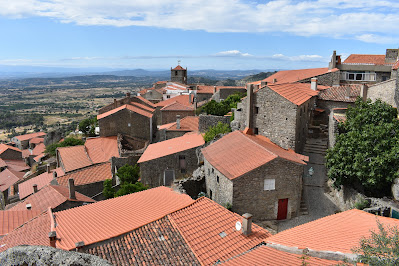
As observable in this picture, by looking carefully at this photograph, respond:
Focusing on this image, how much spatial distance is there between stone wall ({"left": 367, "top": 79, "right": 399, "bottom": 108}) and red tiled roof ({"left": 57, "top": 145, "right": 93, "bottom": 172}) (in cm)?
2751

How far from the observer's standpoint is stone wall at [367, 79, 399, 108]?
22827mm

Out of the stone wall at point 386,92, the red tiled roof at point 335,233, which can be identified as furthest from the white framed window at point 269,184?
the stone wall at point 386,92

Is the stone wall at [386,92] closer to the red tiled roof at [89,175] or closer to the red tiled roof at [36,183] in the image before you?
the red tiled roof at [89,175]

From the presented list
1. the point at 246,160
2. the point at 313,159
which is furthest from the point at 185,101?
the point at 246,160

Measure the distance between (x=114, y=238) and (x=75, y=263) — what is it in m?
8.11

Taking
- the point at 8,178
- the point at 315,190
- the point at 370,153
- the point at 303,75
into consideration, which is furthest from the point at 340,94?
the point at 8,178

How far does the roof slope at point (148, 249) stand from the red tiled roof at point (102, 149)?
2219cm

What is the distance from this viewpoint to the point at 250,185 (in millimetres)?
17672

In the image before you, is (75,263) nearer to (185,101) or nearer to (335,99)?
(335,99)

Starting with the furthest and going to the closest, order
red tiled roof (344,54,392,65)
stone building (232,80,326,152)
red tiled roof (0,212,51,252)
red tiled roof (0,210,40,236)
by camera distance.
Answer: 1. red tiled roof (344,54,392,65)
2. stone building (232,80,326,152)
3. red tiled roof (0,210,40,236)
4. red tiled roof (0,212,51,252)

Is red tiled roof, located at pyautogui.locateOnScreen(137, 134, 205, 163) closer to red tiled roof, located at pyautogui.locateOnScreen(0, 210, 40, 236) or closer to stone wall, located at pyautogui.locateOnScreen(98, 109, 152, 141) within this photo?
red tiled roof, located at pyautogui.locateOnScreen(0, 210, 40, 236)

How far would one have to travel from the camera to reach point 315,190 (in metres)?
21.1

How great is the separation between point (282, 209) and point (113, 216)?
32.1ft

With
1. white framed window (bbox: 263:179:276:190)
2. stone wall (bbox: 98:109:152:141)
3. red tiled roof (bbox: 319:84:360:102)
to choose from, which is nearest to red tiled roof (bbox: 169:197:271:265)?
white framed window (bbox: 263:179:276:190)
